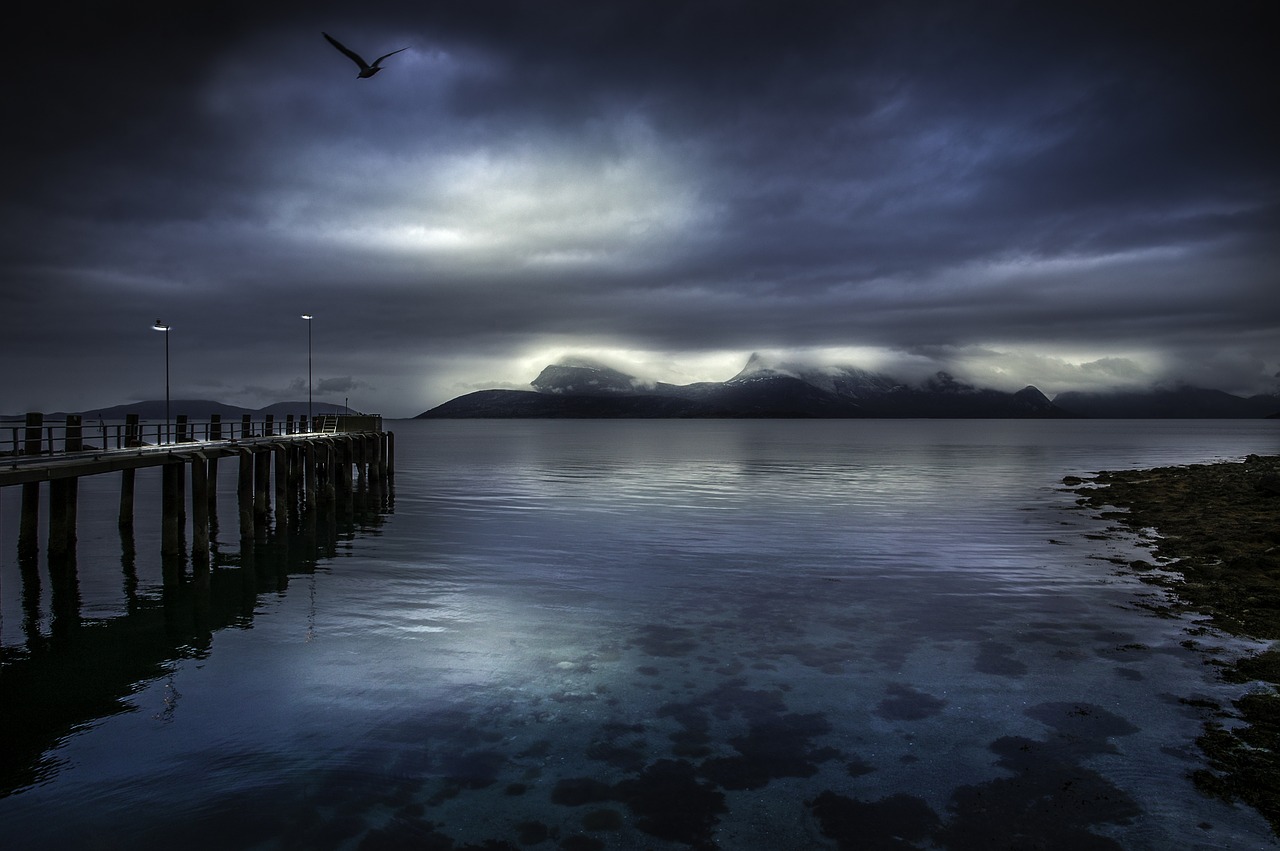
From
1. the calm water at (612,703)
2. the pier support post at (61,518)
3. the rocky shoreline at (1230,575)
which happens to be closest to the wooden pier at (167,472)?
the pier support post at (61,518)

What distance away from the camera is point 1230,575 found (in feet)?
62.9

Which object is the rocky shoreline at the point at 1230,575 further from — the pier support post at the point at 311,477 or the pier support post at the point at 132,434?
the pier support post at the point at 311,477

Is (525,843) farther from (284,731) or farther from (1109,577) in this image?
(1109,577)

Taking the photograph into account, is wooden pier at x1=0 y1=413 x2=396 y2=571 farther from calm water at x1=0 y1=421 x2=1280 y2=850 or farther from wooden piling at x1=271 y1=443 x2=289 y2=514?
calm water at x1=0 y1=421 x2=1280 y2=850

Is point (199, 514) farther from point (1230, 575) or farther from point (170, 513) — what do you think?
point (1230, 575)

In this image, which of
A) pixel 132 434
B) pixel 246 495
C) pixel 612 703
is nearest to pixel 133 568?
pixel 246 495

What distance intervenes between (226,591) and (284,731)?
11668mm

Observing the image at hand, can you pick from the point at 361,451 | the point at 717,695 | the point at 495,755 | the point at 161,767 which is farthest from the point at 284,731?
the point at 361,451

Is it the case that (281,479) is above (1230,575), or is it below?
above

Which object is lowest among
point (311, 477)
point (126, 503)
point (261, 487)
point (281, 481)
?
point (126, 503)

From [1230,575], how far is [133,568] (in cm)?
3138

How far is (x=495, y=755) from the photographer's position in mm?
9961

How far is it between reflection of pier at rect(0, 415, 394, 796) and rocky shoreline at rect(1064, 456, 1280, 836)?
14.8m

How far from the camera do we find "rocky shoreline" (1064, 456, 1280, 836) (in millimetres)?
9094
